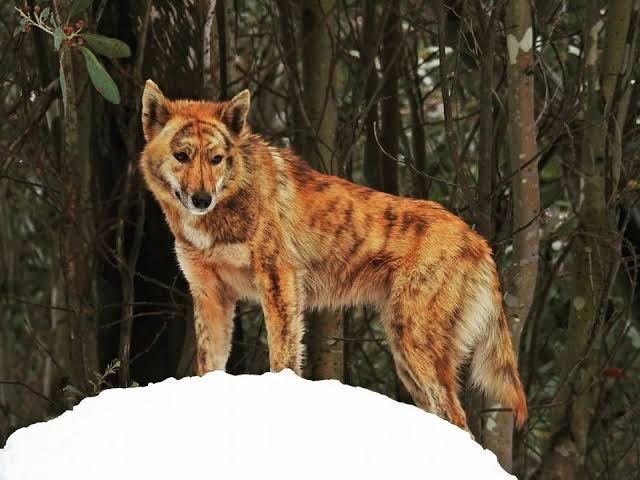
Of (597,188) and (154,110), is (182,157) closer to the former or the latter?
(154,110)

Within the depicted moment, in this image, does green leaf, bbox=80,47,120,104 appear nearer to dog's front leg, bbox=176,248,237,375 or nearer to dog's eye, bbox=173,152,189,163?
dog's eye, bbox=173,152,189,163

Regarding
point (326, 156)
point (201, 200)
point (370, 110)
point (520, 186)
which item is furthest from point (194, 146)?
point (370, 110)

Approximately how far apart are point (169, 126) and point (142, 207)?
1965 millimetres

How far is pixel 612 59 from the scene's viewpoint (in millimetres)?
7441

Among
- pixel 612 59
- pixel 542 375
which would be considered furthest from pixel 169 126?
pixel 542 375

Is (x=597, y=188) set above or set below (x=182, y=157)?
below

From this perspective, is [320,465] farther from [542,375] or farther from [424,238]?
[542,375]

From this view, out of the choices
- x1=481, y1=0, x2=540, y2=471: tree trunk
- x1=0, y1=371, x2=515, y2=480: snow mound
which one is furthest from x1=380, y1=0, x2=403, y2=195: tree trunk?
x1=0, y1=371, x2=515, y2=480: snow mound

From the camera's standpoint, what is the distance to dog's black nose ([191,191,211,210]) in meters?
4.50

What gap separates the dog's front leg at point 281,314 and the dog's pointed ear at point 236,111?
645 millimetres

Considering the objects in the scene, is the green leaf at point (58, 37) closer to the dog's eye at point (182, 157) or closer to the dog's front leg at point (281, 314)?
the dog's eye at point (182, 157)

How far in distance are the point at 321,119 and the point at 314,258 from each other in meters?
1.90

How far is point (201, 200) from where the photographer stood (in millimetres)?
4508

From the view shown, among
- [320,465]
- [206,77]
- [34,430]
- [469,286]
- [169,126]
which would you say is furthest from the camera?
[206,77]
